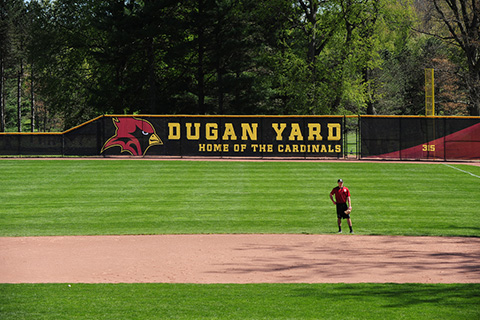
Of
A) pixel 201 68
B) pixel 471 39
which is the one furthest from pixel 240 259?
pixel 201 68

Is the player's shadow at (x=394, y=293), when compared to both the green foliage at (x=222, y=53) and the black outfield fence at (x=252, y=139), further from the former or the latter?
the green foliage at (x=222, y=53)

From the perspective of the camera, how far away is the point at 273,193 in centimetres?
2688

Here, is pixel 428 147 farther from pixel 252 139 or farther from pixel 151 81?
pixel 151 81

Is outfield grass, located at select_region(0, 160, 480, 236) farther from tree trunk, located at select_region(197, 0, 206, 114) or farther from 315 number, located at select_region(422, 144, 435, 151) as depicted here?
tree trunk, located at select_region(197, 0, 206, 114)

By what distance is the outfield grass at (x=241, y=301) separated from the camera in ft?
34.0

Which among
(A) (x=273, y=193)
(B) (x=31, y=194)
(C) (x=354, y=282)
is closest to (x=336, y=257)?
(C) (x=354, y=282)

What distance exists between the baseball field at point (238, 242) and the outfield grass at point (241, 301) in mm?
38

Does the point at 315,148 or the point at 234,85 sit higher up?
the point at 234,85

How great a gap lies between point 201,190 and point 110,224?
23.2 ft

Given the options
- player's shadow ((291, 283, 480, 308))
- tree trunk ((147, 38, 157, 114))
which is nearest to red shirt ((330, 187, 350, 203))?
player's shadow ((291, 283, 480, 308))

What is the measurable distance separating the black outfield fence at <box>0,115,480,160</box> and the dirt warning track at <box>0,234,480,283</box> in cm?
1932

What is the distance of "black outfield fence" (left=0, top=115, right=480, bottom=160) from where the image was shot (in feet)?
122

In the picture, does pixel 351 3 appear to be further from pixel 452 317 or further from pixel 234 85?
pixel 452 317

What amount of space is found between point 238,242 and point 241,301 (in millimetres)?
6948
